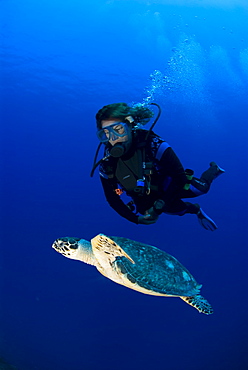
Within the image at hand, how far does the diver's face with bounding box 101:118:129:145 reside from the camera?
2781 millimetres

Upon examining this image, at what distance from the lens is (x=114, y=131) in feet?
9.14

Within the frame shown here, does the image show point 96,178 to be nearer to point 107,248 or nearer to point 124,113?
point 124,113

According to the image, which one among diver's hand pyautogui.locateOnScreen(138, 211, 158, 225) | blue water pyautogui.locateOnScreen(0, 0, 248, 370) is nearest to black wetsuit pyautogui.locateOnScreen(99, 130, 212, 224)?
diver's hand pyautogui.locateOnScreen(138, 211, 158, 225)

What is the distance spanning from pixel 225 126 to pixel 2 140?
17214 millimetres

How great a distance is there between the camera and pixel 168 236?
66.7ft

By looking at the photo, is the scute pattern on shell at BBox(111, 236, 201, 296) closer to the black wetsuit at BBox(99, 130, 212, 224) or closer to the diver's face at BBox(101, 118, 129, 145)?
the black wetsuit at BBox(99, 130, 212, 224)

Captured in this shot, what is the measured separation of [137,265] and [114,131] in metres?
1.43

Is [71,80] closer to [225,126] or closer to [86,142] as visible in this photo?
[86,142]

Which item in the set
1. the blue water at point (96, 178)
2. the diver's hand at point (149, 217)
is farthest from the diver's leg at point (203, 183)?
the blue water at point (96, 178)

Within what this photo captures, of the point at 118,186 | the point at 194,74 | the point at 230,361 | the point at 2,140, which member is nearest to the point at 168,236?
the point at 230,361

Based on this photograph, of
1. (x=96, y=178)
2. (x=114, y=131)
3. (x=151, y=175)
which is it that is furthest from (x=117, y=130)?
(x=96, y=178)

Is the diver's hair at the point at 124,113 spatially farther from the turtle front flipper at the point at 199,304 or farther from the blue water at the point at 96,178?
the blue water at the point at 96,178

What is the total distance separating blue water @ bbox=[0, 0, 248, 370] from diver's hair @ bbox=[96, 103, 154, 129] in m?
11.4

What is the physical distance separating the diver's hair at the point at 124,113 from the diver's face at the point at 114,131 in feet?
0.18
